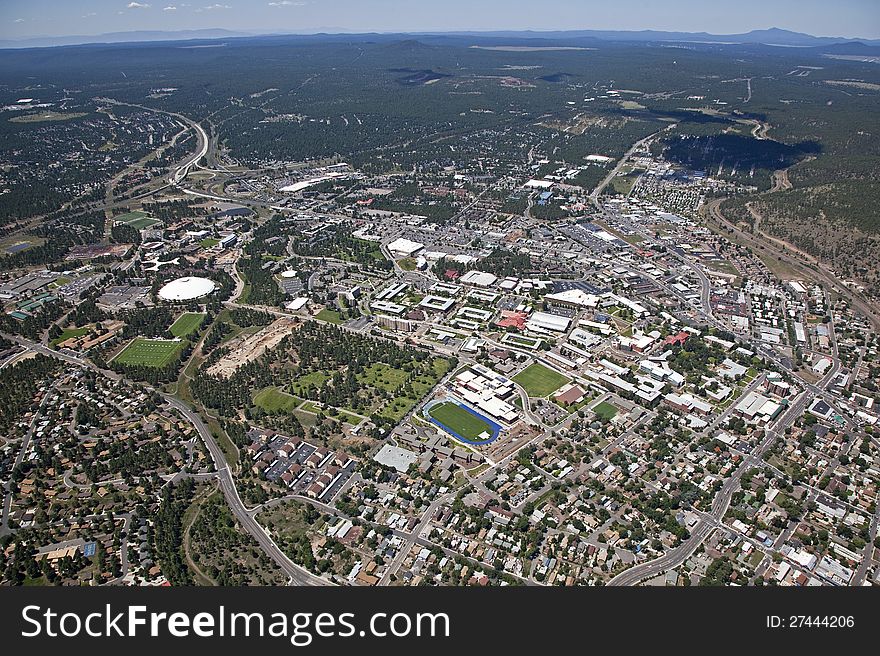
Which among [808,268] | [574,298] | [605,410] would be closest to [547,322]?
[574,298]

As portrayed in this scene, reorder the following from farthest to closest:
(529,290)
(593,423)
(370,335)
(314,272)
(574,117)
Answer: (574,117), (314,272), (529,290), (370,335), (593,423)

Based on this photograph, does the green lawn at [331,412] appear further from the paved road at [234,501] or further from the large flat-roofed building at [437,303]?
the large flat-roofed building at [437,303]

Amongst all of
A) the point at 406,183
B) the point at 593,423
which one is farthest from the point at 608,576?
the point at 406,183

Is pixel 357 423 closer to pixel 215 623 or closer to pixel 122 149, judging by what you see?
pixel 215 623

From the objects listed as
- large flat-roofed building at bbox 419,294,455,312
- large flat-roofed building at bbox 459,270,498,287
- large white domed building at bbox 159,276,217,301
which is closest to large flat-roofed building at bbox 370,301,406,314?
large flat-roofed building at bbox 419,294,455,312

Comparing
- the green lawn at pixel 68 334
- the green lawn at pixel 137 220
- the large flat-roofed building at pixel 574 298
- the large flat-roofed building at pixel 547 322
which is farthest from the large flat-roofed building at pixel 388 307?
the green lawn at pixel 137 220
